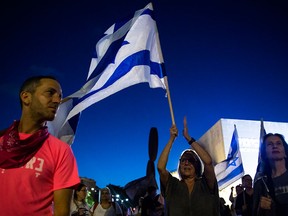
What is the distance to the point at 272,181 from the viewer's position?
439 centimetres

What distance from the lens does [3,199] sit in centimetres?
212

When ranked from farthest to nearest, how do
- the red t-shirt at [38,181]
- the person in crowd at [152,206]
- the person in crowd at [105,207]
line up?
1. the person in crowd at [105,207]
2. the person in crowd at [152,206]
3. the red t-shirt at [38,181]

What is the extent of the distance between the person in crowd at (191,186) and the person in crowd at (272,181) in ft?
1.88

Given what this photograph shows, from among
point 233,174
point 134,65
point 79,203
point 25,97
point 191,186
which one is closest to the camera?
point 25,97

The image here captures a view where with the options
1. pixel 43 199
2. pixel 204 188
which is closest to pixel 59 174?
pixel 43 199

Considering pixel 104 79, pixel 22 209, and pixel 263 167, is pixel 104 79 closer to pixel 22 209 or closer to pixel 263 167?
pixel 263 167

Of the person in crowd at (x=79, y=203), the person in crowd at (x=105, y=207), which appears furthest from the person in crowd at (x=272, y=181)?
the person in crowd at (x=105, y=207)

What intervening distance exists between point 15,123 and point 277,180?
11.2 ft

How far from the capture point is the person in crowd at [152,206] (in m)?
8.39

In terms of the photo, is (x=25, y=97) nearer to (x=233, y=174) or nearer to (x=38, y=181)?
(x=38, y=181)

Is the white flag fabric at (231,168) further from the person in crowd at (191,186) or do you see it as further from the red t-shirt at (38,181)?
the red t-shirt at (38,181)

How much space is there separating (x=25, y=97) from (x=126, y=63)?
3866mm

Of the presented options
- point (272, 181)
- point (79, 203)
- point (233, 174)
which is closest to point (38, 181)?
point (272, 181)

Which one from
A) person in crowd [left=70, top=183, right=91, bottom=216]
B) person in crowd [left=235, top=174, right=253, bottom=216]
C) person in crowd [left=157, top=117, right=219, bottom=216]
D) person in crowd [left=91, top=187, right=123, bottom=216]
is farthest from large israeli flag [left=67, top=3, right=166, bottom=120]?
person in crowd [left=91, top=187, right=123, bottom=216]
